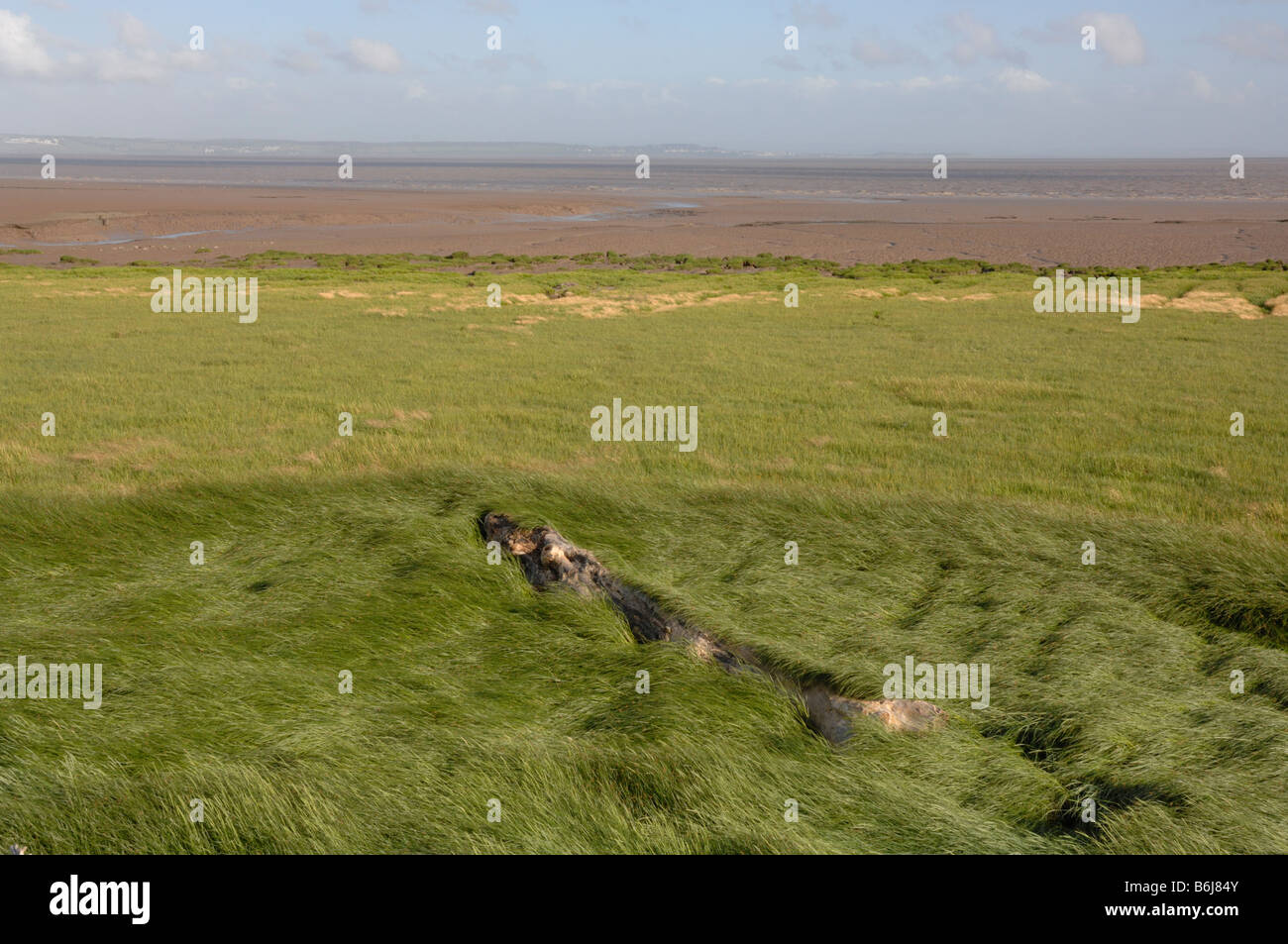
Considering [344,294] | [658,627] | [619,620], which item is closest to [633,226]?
[344,294]

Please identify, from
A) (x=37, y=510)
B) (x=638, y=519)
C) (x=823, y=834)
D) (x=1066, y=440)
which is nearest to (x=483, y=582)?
(x=638, y=519)

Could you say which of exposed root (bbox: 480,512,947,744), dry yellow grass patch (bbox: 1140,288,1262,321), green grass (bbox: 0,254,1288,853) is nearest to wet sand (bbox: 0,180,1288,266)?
dry yellow grass patch (bbox: 1140,288,1262,321)

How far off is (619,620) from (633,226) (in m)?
65.7

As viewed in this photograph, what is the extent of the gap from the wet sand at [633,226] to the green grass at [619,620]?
1506 inches

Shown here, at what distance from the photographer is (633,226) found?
70.1 metres

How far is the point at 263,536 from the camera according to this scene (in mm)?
8867

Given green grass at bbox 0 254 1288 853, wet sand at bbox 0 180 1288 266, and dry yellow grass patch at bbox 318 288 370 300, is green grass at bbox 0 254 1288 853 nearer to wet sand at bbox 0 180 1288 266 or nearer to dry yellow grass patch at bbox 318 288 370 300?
dry yellow grass patch at bbox 318 288 370 300

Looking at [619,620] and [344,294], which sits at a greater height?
[344,294]

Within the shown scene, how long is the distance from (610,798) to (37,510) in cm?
710

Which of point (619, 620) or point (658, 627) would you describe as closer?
point (658, 627)

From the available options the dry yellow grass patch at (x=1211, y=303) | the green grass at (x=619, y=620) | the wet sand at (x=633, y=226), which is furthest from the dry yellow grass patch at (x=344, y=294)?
the dry yellow grass patch at (x=1211, y=303)

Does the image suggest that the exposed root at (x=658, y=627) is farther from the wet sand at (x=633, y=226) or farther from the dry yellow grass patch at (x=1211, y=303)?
the wet sand at (x=633, y=226)

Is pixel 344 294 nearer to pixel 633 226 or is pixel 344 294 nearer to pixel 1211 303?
pixel 1211 303
